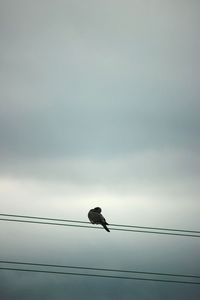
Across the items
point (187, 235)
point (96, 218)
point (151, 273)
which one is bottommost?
point (151, 273)

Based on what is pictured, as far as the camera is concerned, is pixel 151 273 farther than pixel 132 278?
No

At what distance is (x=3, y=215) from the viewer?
48.8ft

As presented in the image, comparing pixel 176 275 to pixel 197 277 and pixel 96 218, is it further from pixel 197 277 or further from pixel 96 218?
pixel 96 218

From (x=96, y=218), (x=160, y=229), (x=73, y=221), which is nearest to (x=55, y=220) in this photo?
(x=73, y=221)

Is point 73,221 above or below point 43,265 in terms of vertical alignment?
above

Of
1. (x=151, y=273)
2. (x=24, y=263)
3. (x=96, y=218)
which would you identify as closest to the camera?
(x=151, y=273)

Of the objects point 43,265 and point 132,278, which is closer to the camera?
point 43,265

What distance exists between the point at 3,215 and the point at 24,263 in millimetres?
1559

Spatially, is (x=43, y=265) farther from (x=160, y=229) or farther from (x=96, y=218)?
(x=96, y=218)

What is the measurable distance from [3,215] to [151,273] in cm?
452

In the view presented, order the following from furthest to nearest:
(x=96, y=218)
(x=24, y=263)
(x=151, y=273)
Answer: (x=96, y=218), (x=24, y=263), (x=151, y=273)

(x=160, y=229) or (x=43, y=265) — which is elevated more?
(x=160, y=229)

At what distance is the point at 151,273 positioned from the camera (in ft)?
46.4

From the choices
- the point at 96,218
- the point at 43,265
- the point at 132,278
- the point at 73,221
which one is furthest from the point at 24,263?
the point at 96,218
